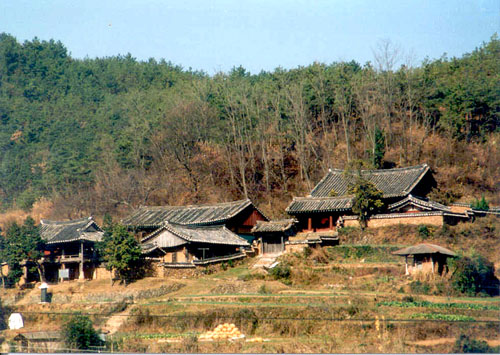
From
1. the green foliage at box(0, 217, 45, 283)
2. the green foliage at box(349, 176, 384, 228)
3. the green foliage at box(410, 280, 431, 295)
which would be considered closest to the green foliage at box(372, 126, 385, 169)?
the green foliage at box(349, 176, 384, 228)

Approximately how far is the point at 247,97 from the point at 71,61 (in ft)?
94.1

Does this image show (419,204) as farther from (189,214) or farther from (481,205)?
(189,214)

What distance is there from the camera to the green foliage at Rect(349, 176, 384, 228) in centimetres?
3028

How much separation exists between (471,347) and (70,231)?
2094 cm

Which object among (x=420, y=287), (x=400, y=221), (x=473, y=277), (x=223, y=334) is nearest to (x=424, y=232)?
(x=400, y=221)

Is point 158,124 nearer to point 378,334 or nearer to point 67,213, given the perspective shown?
point 67,213

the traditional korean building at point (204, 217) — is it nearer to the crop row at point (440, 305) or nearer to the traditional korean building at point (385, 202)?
the traditional korean building at point (385, 202)

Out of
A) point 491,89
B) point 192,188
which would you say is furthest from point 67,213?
point 491,89

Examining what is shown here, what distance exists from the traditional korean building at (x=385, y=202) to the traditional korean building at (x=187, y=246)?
3872 millimetres

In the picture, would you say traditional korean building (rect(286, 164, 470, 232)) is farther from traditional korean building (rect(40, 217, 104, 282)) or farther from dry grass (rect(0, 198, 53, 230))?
dry grass (rect(0, 198, 53, 230))

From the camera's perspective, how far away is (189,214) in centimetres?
3484

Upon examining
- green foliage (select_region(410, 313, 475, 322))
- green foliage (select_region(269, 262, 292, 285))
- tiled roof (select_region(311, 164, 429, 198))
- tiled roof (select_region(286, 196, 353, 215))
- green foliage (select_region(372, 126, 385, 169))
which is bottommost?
green foliage (select_region(410, 313, 475, 322))

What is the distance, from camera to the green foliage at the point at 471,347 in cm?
1719

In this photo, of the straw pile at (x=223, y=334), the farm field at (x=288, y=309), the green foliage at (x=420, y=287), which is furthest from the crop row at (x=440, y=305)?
the straw pile at (x=223, y=334)
